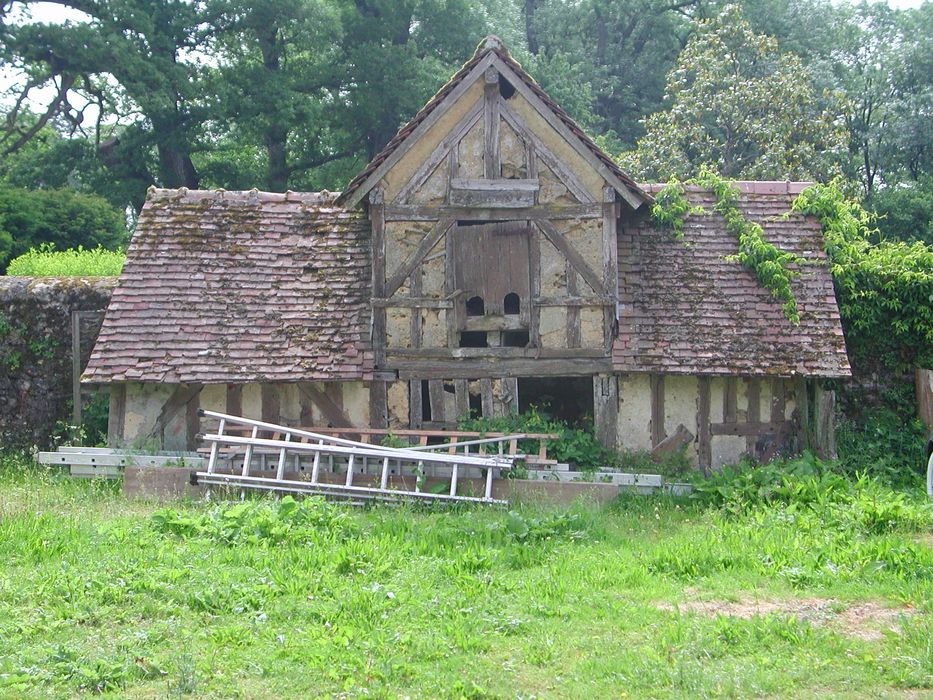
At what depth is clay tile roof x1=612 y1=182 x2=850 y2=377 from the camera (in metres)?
14.2

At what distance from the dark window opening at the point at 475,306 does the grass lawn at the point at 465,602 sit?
394 cm

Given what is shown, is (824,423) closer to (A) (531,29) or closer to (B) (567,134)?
(B) (567,134)

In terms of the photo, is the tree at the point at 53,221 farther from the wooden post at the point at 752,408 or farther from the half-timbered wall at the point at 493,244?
the wooden post at the point at 752,408

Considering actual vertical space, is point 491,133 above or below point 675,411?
above

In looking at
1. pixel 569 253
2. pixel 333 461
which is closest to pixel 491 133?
pixel 569 253

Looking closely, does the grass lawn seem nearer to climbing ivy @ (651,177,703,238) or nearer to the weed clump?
the weed clump

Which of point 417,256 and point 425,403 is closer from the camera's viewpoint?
point 417,256

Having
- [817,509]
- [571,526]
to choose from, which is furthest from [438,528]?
[817,509]

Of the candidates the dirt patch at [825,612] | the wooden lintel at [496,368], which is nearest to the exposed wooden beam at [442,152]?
the wooden lintel at [496,368]

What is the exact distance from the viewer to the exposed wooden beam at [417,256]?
A: 14.4m

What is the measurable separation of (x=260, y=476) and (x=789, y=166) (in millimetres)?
18030

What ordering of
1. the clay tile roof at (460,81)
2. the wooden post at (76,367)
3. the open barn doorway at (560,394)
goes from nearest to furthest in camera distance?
the clay tile roof at (460,81) < the wooden post at (76,367) < the open barn doorway at (560,394)

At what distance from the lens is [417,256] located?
1444 cm

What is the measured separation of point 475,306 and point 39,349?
7.44 metres
